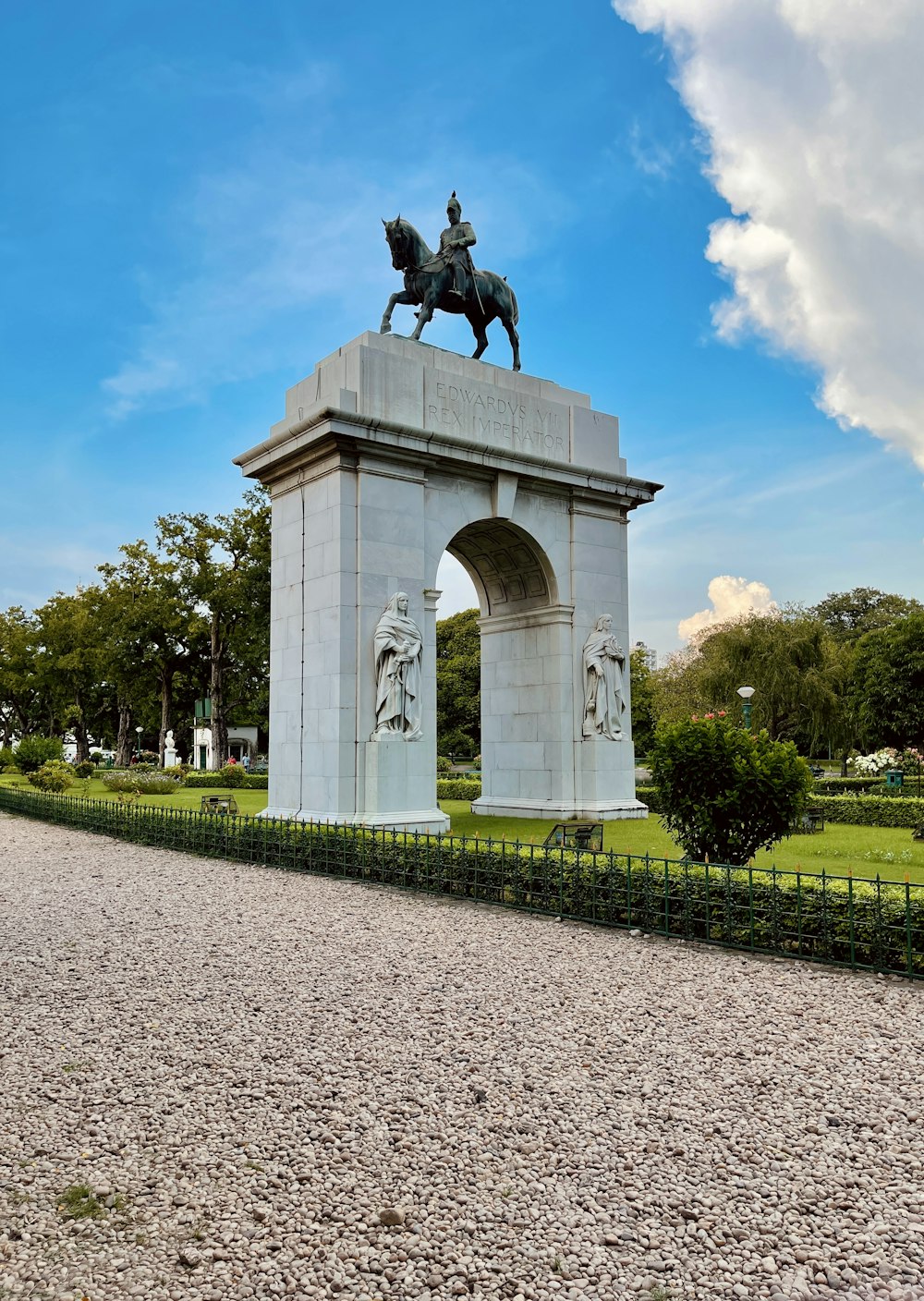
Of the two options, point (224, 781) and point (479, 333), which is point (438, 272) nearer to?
point (479, 333)

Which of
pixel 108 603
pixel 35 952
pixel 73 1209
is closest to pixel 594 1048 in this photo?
pixel 73 1209

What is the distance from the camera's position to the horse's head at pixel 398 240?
56.0ft

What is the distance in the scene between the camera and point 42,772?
3058cm

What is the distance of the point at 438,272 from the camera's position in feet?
56.7

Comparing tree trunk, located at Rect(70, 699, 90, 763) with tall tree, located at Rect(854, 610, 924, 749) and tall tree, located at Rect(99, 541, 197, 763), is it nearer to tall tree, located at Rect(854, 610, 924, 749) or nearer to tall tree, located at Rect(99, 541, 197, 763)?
tall tree, located at Rect(99, 541, 197, 763)

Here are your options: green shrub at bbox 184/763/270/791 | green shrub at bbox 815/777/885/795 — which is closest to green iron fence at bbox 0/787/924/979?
green shrub at bbox 815/777/885/795

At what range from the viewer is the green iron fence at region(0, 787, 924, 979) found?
7.71 m

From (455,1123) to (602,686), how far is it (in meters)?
14.0

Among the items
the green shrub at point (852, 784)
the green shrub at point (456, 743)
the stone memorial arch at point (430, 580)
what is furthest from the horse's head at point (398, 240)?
the green shrub at point (456, 743)

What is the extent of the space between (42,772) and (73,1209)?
29.2 meters

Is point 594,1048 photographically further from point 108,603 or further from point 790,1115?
point 108,603

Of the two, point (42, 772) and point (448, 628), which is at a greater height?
point (448, 628)

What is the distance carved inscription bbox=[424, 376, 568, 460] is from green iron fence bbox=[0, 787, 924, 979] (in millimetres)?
7621

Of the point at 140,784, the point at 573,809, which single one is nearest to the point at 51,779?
the point at 140,784
